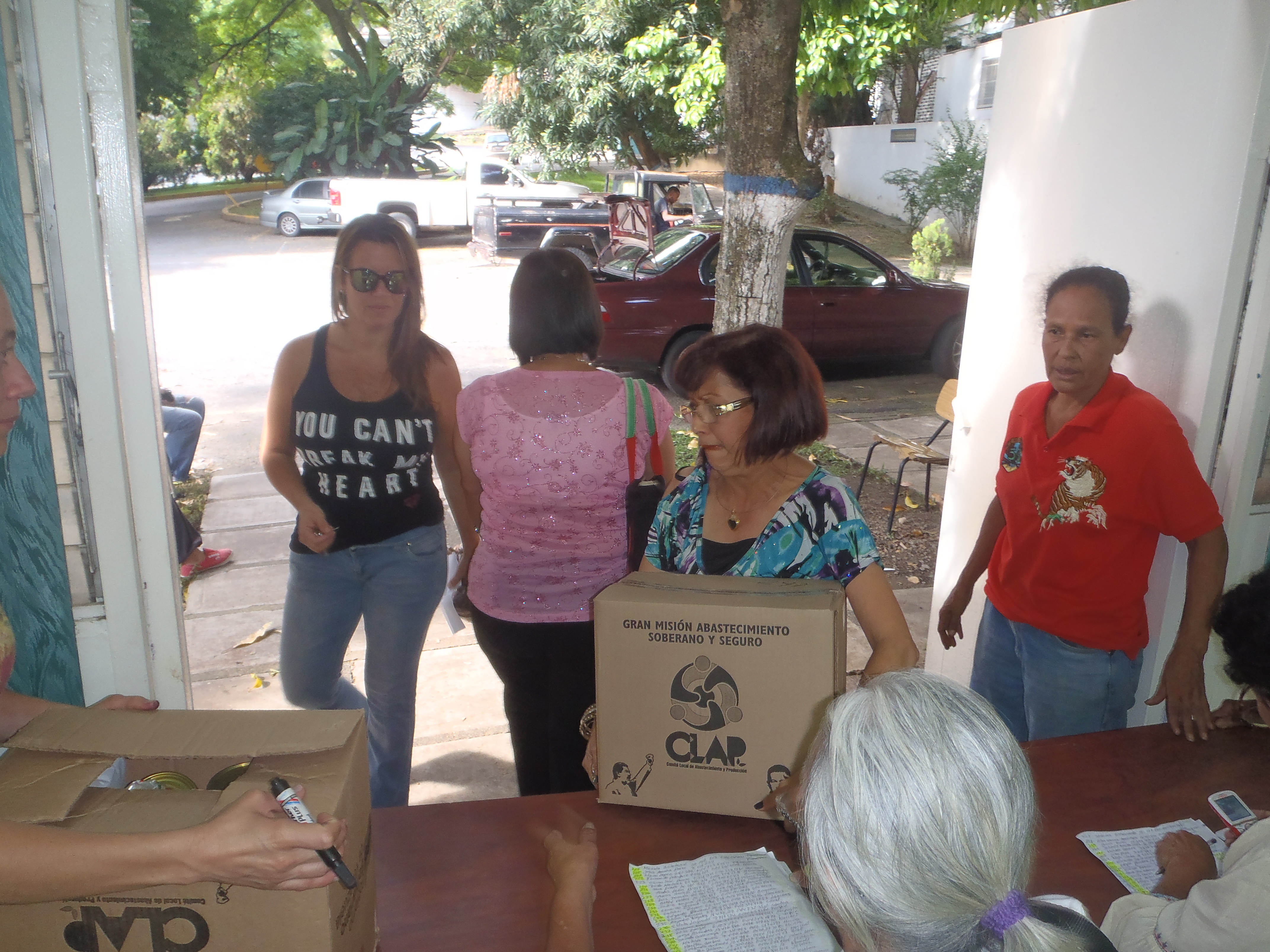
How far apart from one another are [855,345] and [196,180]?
113 feet

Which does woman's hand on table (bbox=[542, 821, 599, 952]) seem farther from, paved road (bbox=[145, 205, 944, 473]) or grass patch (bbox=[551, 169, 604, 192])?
grass patch (bbox=[551, 169, 604, 192])

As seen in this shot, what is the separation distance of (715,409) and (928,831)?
125 cm

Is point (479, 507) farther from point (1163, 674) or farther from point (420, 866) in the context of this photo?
point (1163, 674)

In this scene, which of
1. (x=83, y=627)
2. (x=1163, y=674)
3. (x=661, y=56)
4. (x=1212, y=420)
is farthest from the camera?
(x=661, y=56)

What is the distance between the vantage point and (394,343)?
2764 millimetres

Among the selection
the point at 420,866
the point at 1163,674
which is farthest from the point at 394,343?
the point at 1163,674

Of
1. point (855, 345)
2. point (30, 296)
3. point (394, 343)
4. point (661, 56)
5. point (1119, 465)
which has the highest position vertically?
point (661, 56)

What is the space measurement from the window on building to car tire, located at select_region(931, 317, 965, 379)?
547 inches

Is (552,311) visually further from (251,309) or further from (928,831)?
(251,309)

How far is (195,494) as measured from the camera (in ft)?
22.5

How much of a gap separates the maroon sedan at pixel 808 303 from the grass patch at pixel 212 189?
2649 cm

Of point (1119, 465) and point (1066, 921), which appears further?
point (1119, 465)

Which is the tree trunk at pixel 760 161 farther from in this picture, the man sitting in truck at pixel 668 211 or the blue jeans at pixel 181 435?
the man sitting in truck at pixel 668 211

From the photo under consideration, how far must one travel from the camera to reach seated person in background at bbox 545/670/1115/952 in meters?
1.05
